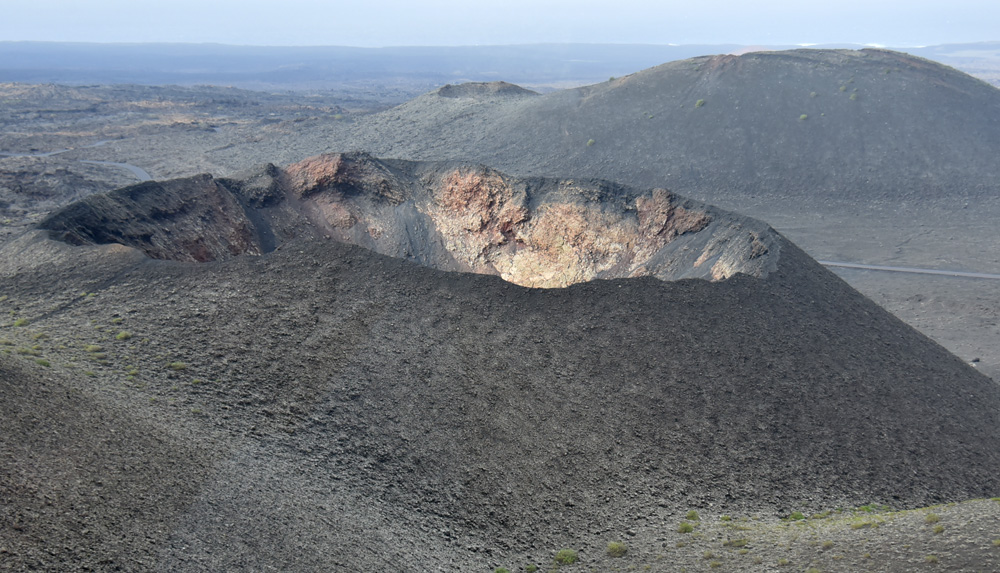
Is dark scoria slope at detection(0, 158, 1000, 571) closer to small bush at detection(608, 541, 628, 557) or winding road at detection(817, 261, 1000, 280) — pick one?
small bush at detection(608, 541, 628, 557)

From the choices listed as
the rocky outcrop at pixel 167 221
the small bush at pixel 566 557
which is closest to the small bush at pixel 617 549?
the small bush at pixel 566 557

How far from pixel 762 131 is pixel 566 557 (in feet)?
163

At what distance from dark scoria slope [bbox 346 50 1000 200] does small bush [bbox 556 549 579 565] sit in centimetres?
4133

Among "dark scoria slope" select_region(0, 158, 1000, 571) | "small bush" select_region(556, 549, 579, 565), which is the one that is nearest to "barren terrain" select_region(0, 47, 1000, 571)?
"dark scoria slope" select_region(0, 158, 1000, 571)

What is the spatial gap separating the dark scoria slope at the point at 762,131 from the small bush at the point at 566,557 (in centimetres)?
4133

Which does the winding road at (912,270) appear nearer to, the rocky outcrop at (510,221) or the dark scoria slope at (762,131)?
the dark scoria slope at (762,131)

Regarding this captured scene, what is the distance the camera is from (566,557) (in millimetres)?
10742

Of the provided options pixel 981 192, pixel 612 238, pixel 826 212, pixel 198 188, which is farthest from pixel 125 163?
pixel 981 192

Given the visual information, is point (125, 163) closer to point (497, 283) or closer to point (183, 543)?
point (497, 283)

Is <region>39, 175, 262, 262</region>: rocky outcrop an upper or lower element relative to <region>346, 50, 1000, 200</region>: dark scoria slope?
lower

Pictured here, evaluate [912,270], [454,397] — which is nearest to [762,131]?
[912,270]

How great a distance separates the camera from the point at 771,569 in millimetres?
9438

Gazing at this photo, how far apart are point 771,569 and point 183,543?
27.4ft

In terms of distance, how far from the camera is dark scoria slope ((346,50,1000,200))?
48.7 metres
